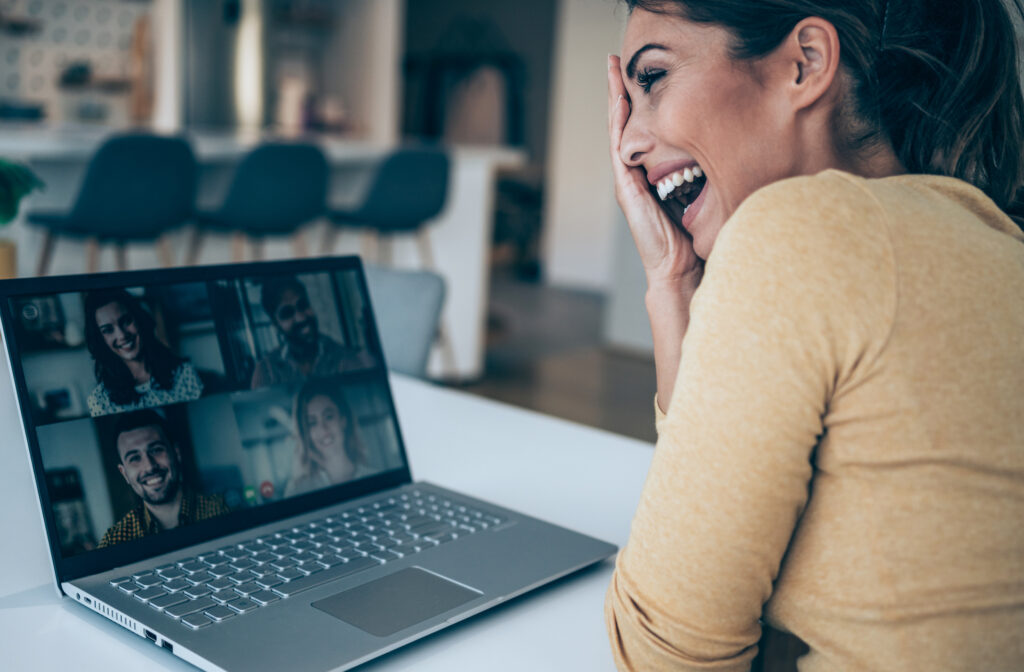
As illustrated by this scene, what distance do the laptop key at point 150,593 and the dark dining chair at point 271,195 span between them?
296 cm

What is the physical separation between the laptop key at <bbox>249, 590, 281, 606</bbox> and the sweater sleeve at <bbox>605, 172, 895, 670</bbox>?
0.29 meters

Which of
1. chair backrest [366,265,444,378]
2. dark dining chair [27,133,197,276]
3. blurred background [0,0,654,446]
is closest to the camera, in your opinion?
chair backrest [366,265,444,378]

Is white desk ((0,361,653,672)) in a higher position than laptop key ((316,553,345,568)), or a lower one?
lower

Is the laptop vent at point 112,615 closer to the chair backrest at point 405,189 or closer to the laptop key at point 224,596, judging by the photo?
the laptop key at point 224,596

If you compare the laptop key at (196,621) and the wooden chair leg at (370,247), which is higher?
the laptop key at (196,621)

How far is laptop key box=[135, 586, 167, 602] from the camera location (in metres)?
0.71

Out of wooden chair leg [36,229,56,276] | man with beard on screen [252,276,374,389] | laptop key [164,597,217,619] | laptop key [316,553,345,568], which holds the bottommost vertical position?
wooden chair leg [36,229,56,276]

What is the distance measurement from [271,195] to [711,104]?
10.0 ft

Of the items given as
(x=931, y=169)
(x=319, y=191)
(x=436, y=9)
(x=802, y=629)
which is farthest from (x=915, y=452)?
(x=436, y=9)

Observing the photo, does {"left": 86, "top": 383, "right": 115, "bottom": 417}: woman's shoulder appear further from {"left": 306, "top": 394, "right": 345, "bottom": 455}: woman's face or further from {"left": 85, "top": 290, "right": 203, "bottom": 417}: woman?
{"left": 306, "top": 394, "right": 345, "bottom": 455}: woman's face

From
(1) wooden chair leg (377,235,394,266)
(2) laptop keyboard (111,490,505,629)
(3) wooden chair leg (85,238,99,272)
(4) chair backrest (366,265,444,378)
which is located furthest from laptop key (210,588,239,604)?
(1) wooden chair leg (377,235,394,266)

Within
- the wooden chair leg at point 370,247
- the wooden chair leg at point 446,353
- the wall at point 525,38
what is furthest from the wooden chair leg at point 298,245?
the wall at point 525,38

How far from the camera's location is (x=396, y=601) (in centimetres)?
73

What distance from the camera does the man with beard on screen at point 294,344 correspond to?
90 centimetres
